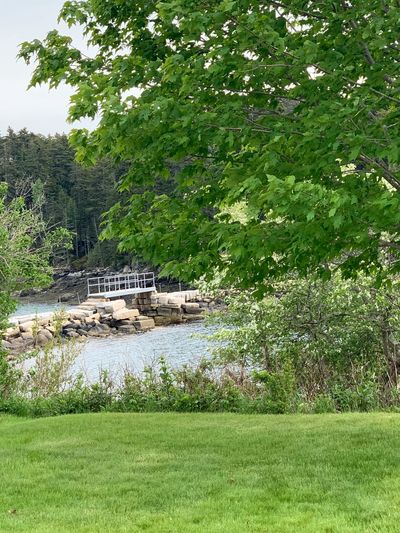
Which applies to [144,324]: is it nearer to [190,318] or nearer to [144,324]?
[144,324]

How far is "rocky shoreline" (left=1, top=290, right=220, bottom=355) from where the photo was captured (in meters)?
35.0

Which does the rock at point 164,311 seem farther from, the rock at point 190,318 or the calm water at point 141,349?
the calm water at point 141,349

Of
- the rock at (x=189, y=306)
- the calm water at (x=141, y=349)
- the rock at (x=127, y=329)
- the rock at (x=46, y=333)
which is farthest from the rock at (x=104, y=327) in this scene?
the rock at (x=189, y=306)

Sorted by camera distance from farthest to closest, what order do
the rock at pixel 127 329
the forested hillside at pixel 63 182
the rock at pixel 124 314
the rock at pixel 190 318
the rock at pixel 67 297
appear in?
the forested hillside at pixel 63 182 < the rock at pixel 67 297 < the rock at pixel 190 318 < the rock at pixel 124 314 < the rock at pixel 127 329

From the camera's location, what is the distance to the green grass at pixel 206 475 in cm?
527

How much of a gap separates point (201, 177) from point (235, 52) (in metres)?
1.53

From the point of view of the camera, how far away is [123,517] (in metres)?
5.46

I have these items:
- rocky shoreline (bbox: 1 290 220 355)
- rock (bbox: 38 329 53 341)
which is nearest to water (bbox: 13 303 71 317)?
rocky shoreline (bbox: 1 290 220 355)

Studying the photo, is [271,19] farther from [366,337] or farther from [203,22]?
[366,337]

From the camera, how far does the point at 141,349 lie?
29625 millimetres

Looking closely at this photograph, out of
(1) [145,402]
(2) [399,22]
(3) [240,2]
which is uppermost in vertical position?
(3) [240,2]

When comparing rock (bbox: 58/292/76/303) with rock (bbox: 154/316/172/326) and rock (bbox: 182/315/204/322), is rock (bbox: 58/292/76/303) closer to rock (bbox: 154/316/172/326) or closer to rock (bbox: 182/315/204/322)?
rock (bbox: 154/316/172/326)

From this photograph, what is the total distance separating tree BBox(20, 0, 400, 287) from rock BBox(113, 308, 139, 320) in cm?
3431

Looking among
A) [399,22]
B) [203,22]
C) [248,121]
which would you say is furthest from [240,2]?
[399,22]
